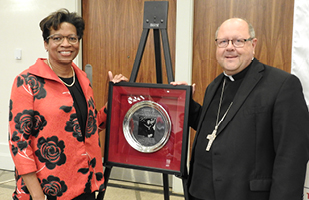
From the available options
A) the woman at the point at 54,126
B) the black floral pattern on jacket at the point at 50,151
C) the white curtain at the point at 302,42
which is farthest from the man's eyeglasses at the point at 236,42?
the black floral pattern on jacket at the point at 50,151

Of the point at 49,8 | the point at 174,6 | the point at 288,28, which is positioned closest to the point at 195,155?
the point at 288,28

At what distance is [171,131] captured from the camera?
5.24 ft

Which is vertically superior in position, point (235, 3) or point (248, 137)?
point (235, 3)

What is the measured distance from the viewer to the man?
121 cm

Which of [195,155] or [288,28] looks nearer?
[195,155]

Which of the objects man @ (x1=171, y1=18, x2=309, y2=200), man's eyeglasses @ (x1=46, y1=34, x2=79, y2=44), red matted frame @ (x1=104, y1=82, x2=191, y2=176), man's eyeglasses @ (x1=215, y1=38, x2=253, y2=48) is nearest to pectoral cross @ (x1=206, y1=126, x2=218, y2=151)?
man @ (x1=171, y1=18, x2=309, y2=200)

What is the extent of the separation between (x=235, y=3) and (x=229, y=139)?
1.83m

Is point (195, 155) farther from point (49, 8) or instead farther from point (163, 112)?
point (49, 8)

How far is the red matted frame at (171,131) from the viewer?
1.55 m

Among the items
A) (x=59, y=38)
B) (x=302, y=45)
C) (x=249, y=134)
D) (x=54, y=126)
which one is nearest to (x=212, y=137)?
(x=249, y=134)

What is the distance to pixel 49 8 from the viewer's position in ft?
11.1

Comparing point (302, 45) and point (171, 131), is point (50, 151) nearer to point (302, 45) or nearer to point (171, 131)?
point (171, 131)

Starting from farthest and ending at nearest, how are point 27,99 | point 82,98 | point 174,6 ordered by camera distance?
point 174,6
point 82,98
point 27,99

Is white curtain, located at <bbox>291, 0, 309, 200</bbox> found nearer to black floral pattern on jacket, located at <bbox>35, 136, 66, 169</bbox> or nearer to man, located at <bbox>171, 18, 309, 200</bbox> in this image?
man, located at <bbox>171, 18, 309, 200</bbox>
